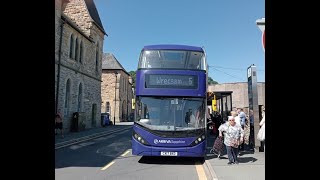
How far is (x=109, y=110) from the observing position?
55219 millimetres

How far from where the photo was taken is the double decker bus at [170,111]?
1057 centimetres

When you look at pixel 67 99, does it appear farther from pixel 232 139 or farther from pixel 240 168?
pixel 240 168

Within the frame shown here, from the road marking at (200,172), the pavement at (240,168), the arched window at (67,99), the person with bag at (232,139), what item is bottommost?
the road marking at (200,172)

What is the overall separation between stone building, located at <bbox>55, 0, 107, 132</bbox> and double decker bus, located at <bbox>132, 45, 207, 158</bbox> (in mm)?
11139

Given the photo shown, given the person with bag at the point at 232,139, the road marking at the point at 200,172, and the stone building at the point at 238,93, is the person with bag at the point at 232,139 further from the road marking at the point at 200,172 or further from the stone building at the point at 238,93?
the stone building at the point at 238,93

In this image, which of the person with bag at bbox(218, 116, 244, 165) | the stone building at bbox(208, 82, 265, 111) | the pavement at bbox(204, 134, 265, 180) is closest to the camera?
the pavement at bbox(204, 134, 265, 180)

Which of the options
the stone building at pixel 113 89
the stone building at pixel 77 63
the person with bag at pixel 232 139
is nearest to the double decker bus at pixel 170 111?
the person with bag at pixel 232 139

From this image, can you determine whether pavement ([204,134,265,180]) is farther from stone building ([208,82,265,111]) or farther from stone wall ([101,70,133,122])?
stone wall ([101,70,133,122])

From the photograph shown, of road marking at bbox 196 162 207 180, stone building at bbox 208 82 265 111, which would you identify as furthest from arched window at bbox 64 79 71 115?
stone building at bbox 208 82 265 111

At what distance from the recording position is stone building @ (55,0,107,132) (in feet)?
81.0

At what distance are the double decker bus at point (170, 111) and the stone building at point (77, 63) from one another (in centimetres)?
1114

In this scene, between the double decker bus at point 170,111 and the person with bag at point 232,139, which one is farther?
the double decker bus at point 170,111
